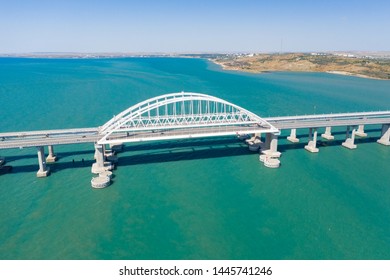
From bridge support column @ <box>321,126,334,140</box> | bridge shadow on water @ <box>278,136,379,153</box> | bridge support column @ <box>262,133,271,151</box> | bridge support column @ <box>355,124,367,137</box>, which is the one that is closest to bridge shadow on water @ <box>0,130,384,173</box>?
bridge shadow on water @ <box>278,136,379,153</box>

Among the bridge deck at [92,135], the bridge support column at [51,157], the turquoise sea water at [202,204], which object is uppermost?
the bridge deck at [92,135]

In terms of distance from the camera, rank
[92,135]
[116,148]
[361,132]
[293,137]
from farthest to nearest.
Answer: [361,132] < [293,137] < [116,148] < [92,135]

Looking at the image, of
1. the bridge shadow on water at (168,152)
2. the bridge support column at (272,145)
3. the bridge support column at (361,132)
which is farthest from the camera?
the bridge support column at (361,132)

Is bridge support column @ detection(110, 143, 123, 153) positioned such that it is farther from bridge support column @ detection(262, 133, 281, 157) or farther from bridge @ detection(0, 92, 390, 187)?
bridge support column @ detection(262, 133, 281, 157)

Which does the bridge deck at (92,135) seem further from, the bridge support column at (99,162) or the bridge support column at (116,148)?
the bridge support column at (116,148)

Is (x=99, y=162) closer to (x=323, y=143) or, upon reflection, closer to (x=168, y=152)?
(x=168, y=152)

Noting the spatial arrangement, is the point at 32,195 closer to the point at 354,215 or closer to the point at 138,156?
the point at 138,156

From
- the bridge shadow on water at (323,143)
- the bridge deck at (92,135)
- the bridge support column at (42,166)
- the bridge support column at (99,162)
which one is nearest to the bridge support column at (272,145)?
the bridge deck at (92,135)

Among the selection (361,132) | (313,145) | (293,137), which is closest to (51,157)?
(293,137)

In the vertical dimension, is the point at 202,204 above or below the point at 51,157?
below

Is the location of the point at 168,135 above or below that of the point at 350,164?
above

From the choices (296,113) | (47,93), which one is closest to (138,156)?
(296,113)
